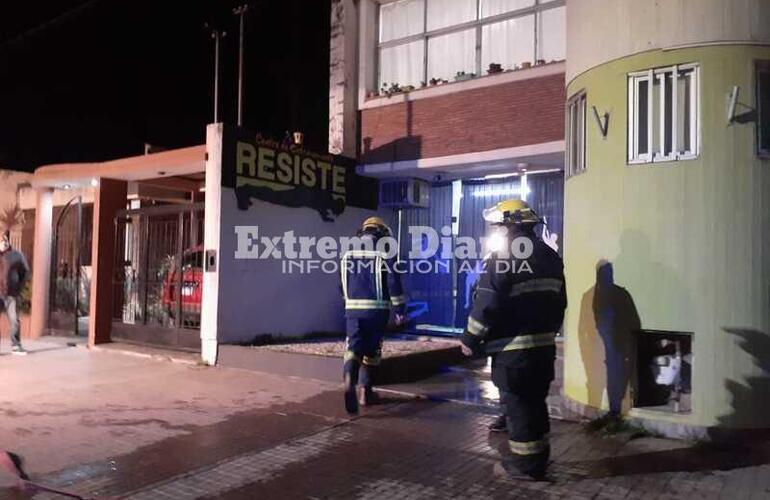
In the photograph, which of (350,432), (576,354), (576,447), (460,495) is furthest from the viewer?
(576,354)

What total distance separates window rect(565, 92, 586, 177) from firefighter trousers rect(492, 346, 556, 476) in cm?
274

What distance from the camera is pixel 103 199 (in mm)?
11086

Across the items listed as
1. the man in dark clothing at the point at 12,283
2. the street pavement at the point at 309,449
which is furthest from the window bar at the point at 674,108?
Result: the man in dark clothing at the point at 12,283

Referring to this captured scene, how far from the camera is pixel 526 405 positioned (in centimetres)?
449

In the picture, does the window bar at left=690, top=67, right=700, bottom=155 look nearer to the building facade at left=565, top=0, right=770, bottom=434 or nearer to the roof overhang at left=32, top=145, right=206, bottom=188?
the building facade at left=565, top=0, right=770, bottom=434

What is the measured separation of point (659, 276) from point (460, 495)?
2751mm

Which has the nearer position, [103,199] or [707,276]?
[707,276]

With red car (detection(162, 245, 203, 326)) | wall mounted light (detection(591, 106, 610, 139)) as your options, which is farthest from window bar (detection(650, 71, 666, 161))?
red car (detection(162, 245, 203, 326))

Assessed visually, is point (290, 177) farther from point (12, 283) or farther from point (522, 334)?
point (522, 334)

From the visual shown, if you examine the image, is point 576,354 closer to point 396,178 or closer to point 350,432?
point 350,432

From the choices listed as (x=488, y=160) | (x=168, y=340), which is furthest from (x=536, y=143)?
(x=168, y=340)

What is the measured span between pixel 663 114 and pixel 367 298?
3.31 meters

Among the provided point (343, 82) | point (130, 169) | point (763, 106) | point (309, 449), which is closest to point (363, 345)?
point (309, 449)

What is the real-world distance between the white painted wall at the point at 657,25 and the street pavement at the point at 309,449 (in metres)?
3.52
